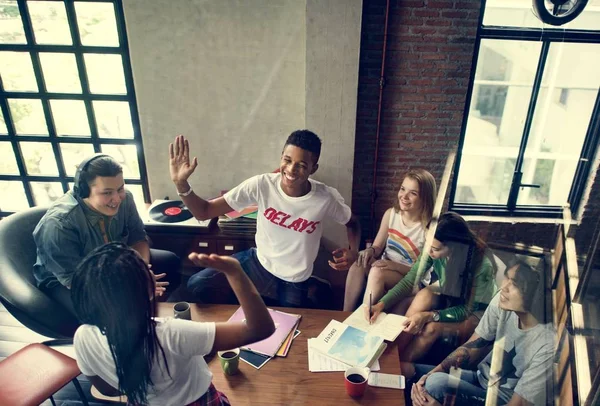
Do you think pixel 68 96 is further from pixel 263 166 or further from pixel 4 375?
pixel 4 375

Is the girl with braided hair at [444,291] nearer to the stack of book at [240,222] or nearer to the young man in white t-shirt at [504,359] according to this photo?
the young man in white t-shirt at [504,359]

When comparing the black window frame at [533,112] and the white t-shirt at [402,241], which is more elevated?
the black window frame at [533,112]

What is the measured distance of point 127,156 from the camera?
3.27m

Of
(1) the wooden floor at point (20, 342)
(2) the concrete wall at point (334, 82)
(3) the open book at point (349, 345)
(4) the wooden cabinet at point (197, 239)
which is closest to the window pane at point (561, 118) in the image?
(2) the concrete wall at point (334, 82)

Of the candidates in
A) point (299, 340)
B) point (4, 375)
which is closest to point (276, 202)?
point (299, 340)

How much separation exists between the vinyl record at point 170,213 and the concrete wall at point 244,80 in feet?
0.91

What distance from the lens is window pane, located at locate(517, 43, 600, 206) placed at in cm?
280

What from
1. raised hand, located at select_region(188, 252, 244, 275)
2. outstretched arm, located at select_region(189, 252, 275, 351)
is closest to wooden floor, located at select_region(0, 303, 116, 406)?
outstretched arm, located at select_region(189, 252, 275, 351)

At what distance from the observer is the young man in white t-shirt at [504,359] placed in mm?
1615

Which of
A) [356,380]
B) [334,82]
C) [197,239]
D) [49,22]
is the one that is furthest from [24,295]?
[334,82]

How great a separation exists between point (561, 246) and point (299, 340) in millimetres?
1591

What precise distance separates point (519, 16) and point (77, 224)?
3.06 m

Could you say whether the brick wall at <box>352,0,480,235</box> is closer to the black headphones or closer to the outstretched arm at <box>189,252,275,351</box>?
the black headphones

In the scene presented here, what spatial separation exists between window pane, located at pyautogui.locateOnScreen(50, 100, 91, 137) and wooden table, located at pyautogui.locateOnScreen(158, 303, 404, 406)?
2.37 m
